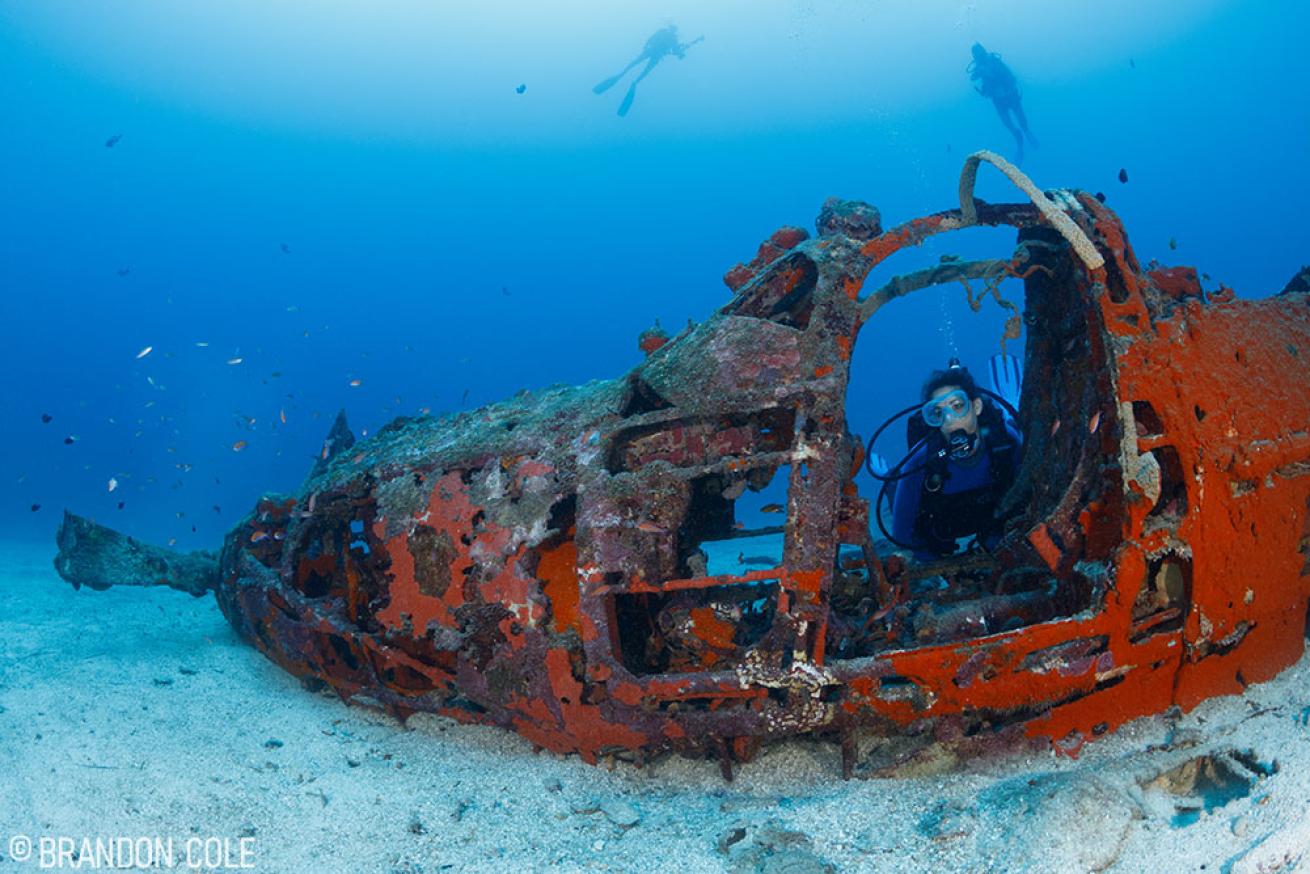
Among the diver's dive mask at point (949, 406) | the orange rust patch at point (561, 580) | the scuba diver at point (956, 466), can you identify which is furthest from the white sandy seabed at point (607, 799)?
the diver's dive mask at point (949, 406)

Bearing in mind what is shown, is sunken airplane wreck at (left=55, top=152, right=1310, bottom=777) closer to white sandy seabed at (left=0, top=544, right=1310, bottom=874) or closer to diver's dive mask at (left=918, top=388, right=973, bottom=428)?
white sandy seabed at (left=0, top=544, right=1310, bottom=874)

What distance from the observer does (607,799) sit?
140 inches

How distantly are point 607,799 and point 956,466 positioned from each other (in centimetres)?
374

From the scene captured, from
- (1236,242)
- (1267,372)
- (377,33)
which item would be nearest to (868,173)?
(1236,242)

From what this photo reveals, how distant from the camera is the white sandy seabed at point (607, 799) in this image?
2727mm

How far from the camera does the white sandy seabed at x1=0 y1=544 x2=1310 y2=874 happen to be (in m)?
2.73

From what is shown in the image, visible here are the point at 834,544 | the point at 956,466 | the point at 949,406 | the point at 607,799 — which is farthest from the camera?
the point at 956,466

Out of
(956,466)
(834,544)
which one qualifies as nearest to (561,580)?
(834,544)

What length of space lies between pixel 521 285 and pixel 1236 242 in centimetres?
10441

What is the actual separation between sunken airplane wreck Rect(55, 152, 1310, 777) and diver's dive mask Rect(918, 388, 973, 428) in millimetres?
623

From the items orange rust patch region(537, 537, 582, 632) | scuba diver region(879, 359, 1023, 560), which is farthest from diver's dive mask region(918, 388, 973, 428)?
orange rust patch region(537, 537, 582, 632)

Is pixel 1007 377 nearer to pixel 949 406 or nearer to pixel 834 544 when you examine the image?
pixel 949 406

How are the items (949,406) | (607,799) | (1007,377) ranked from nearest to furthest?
(607,799), (949,406), (1007,377)

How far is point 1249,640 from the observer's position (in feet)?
11.7
